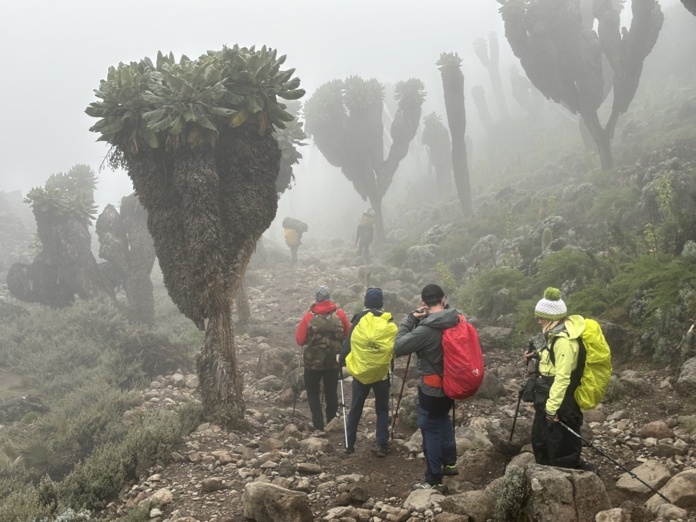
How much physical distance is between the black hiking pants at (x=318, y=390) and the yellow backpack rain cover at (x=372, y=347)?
5.28 feet

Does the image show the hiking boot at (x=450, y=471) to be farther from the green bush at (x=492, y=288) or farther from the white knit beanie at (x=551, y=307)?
the green bush at (x=492, y=288)

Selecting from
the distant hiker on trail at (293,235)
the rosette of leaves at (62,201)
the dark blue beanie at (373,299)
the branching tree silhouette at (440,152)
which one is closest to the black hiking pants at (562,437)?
the dark blue beanie at (373,299)

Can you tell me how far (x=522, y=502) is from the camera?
3934mm

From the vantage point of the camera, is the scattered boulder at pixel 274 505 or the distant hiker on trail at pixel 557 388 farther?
the scattered boulder at pixel 274 505

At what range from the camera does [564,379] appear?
14.2 feet

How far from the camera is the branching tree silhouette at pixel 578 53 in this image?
21828mm

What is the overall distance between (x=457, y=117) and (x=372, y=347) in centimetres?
2352

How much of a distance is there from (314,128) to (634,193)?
18.4 metres

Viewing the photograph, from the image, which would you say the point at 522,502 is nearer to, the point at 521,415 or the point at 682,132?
the point at 521,415

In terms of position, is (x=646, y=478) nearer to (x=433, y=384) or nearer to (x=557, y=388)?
(x=557, y=388)

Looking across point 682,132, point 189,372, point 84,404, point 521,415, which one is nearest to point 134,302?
point 189,372

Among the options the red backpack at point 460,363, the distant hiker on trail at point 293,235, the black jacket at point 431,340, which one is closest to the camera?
the red backpack at point 460,363

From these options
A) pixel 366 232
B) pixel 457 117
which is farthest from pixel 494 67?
pixel 366 232

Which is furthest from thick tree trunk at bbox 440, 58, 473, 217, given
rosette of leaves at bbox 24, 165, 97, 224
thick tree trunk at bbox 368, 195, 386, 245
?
rosette of leaves at bbox 24, 165, 97, 224
